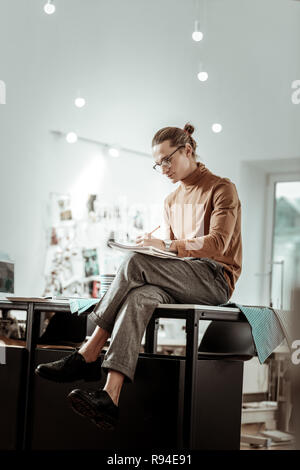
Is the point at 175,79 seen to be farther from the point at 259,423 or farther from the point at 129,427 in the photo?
the point at 129,427

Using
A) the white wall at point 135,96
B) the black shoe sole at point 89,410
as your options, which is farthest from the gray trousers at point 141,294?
the white wall at point 135,96

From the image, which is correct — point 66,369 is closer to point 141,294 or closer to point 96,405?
point 96,405

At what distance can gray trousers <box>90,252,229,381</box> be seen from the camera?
7.19ft

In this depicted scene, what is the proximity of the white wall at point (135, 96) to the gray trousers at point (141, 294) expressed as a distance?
2056 mm

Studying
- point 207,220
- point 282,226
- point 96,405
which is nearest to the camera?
point 96,405

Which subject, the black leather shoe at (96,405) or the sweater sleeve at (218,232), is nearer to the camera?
the black leather shoe at (96,405)

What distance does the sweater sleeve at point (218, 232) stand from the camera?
8.06ft

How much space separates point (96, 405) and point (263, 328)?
27.2 inches

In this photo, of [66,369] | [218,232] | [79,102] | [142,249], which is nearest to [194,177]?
[218,232]

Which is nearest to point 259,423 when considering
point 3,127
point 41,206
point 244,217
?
point 244,217

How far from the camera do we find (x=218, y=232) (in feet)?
8.14

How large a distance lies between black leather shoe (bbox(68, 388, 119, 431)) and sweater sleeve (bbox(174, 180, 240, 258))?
604mm

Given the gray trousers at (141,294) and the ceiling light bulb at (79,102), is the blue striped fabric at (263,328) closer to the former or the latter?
the gray trousers at (141,294)

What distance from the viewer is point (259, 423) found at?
4.12 meters
